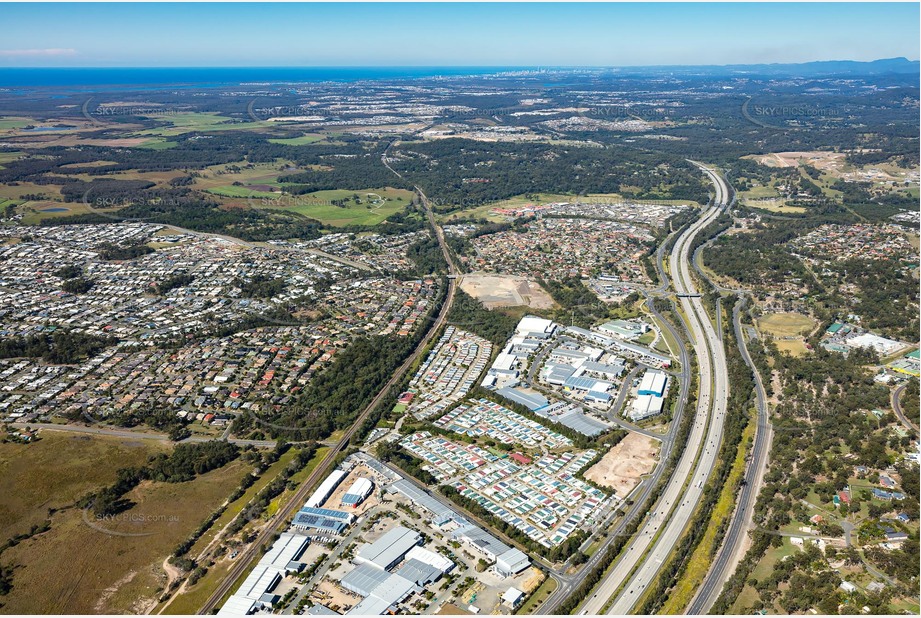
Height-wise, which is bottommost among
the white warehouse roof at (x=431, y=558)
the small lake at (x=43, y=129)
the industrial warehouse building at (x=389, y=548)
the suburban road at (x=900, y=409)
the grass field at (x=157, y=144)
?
the white warehouse roof at (x=431, y=558)

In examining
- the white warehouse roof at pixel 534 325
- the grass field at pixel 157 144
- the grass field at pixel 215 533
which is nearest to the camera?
the grass field at pixel 215 533

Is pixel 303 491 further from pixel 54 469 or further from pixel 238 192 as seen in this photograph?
pixel 238 192

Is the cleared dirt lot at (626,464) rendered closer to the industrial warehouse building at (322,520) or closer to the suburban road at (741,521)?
the suburban road at (741,521)

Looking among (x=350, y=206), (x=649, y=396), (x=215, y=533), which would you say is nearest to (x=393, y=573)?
(x=215, y=533)

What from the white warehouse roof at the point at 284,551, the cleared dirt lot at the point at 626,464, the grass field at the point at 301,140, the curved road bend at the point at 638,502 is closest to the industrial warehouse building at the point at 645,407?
the curved road bend at the point at 638,502

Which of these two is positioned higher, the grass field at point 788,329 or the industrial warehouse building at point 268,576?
the grass field at point 788,329

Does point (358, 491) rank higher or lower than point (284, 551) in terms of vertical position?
higher

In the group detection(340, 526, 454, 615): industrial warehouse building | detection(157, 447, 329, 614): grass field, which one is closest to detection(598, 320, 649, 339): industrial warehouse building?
detection(157, 447, 329, 614): grass field

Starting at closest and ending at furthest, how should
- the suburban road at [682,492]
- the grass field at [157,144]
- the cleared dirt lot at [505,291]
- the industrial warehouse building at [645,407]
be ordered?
1. the suburban road at [682,492]
2. the industrial warehouse building at [645,407]
3. the cleared dirt lot at [505,291]
4. the grass field at [157,144]
